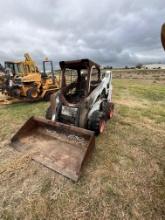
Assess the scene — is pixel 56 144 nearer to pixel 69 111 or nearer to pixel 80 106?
pixel 69 111

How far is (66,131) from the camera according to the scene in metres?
3.42

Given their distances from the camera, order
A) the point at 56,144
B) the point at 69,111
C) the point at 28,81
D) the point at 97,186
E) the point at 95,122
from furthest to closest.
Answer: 1. the point at 28,81
2. the point at 69,111
3. the point at 95,122
4. the point at 56,144
5. the point at 97,186

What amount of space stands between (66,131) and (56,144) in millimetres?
362

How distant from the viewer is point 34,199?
221cm

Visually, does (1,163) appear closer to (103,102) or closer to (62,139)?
(62,139)

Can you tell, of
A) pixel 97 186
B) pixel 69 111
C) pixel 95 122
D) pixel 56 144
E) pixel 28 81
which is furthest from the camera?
pixel 28 81

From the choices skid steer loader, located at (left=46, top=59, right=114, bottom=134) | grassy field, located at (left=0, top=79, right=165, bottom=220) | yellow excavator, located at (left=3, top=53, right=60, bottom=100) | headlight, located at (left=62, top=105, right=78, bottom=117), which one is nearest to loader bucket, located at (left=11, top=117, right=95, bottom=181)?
grassy field, located at (left=0, top=79, right=165, bottom=220)

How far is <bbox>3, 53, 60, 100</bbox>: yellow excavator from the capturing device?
7484mm

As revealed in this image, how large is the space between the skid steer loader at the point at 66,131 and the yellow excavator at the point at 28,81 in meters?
3.71

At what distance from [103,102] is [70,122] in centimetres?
131

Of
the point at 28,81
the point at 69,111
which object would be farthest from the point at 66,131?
the point at 28,81

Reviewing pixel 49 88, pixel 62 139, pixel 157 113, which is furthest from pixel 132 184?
pixel 49 88

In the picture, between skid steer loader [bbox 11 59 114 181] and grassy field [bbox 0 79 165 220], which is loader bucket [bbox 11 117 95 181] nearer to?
skid steer loader [bbox 11 59 114 181]

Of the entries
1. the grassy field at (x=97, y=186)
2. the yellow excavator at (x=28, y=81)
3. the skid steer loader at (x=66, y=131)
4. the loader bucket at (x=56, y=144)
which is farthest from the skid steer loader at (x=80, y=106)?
the yellow excavator at (x=28, y=81)
